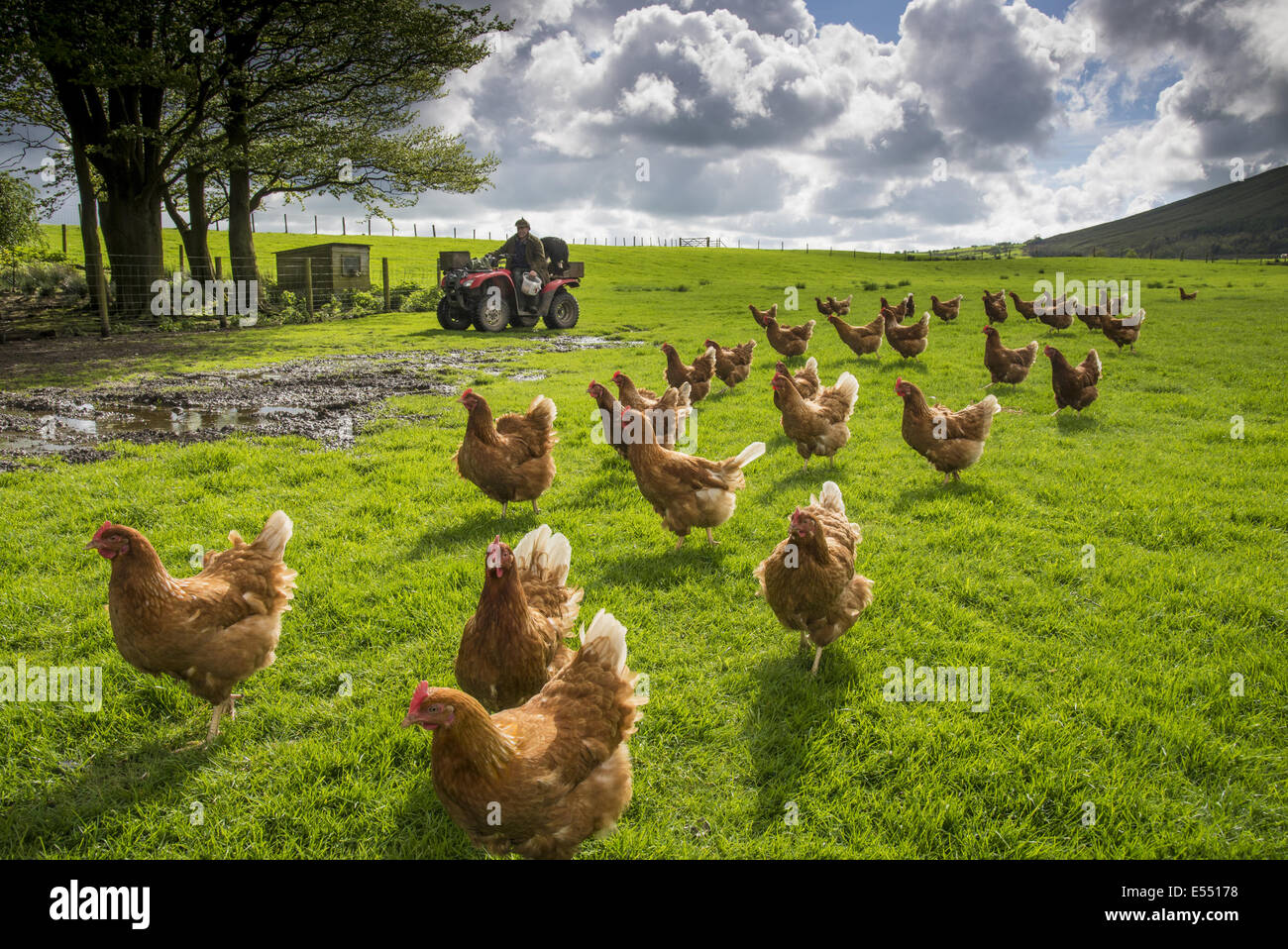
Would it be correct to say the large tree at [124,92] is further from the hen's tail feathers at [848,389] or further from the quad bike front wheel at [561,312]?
the hen's tail feathers at [848,389]

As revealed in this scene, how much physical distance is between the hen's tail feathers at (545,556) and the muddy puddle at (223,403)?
222 inches

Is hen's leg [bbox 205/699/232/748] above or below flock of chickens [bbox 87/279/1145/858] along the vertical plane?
below

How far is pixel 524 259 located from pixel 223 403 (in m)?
11.6

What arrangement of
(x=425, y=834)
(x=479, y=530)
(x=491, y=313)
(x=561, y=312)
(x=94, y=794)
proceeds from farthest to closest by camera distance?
(x=561, y=312) → (x=491, y=313) → (x=479, y=530) → (x=94, y=794) → (x=425, y=834)

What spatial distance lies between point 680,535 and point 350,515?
3.38 meters

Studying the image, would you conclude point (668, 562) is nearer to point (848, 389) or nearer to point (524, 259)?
point (848, 389)

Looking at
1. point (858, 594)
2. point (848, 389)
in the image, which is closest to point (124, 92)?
point (848, 389)

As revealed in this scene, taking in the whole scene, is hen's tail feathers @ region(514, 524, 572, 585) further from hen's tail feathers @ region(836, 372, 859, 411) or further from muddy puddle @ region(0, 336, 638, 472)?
muddy puddle @ region(0, 336, 638, 472)

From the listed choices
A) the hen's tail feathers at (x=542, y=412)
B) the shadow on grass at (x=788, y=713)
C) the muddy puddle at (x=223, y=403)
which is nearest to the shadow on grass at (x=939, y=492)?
the shadow on grass at (x=788, y=713)

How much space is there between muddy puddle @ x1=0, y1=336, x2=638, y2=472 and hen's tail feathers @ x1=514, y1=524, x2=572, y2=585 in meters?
5.64

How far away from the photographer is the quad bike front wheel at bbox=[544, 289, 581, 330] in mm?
21031

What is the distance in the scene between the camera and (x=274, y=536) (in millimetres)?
4012

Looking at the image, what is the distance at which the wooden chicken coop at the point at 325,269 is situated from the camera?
86.8ft

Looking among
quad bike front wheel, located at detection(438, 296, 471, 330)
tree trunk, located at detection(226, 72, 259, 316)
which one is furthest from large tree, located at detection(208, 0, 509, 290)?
quad bike front wheel, located at detection(438, 296, 471, 330)
